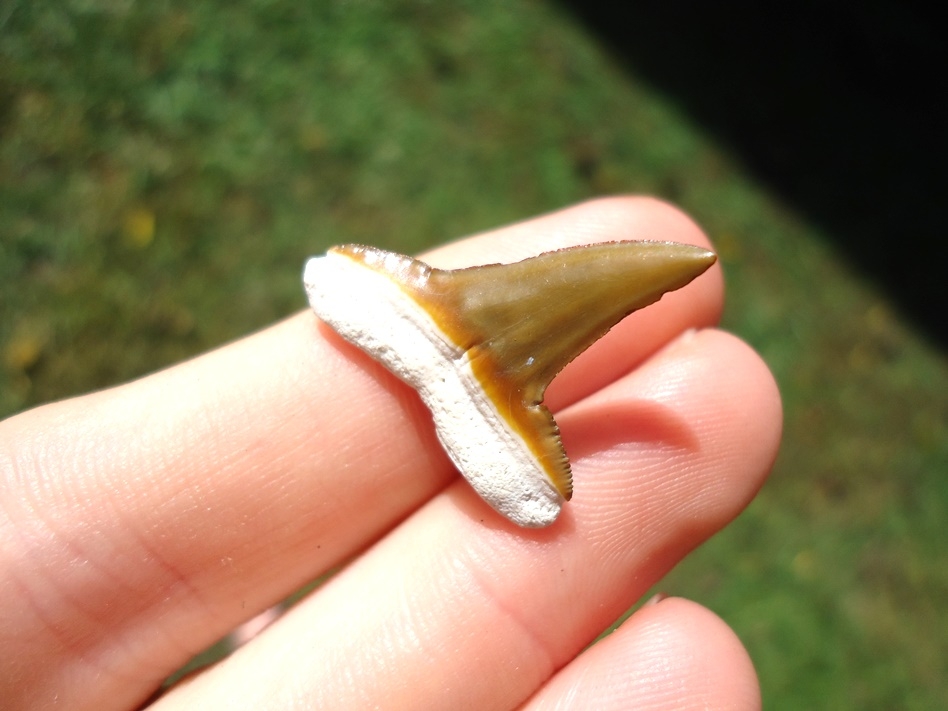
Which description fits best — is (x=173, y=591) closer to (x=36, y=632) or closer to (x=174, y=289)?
(x=36, y=632)

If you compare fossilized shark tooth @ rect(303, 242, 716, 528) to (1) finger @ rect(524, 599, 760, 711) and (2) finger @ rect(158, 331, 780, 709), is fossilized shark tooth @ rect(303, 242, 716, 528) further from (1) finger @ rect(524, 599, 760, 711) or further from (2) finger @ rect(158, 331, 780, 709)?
(1) finger @ rect(524, 599, 760, 711)

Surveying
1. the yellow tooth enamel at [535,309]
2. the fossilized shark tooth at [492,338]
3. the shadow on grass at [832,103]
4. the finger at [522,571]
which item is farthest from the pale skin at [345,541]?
the shadow on grass at [832,103]

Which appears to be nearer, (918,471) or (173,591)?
(173,591)

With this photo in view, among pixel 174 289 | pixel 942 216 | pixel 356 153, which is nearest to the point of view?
pixel 174 289

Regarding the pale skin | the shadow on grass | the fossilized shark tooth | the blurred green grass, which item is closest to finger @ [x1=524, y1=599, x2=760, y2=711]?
the pale skin

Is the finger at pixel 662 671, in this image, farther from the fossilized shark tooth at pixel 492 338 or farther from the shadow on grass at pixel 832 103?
the shadow on grass at pixel 832 103

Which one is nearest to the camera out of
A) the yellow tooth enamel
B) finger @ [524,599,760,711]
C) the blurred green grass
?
the yellow tooth enamel

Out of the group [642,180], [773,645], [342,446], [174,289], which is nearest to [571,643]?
[342,446]
